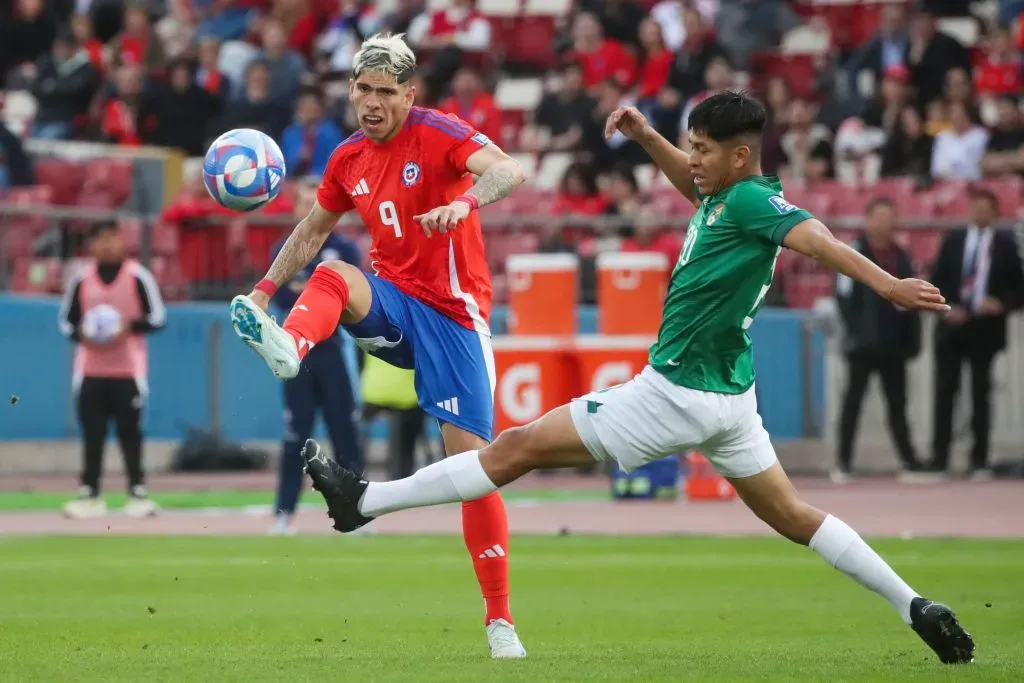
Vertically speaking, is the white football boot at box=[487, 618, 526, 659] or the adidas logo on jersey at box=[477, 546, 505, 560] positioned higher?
the adidas logo on jersey at box=[477, 546, 505, 560]

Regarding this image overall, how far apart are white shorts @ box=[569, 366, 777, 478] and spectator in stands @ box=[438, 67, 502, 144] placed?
15.9 meters

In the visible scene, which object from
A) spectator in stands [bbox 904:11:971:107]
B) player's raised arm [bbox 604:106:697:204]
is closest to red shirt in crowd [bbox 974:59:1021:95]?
spectator in stands [bbox 904:11:971:107]

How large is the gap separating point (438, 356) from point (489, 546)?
888 mm

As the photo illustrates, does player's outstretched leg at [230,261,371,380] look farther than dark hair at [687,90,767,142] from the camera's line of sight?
No

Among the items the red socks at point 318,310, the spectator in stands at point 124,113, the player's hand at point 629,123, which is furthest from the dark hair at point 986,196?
the red socks at point 318,310

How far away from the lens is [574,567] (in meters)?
12.4

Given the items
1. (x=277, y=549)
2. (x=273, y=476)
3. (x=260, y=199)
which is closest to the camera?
(x=260, y=199)

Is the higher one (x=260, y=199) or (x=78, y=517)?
(x=260, y=199)

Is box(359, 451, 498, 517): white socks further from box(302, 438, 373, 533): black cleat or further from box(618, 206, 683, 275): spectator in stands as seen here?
box(618, 206, 683, 275): spectator in stands

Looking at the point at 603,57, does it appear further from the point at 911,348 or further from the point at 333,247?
the point at 333,247

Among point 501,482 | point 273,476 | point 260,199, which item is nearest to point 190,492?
point 273,476

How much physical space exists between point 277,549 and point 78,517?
3307 mm

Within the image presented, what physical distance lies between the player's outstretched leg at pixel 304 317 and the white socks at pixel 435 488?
640 mm

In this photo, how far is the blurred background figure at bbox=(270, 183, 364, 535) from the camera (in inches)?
581
